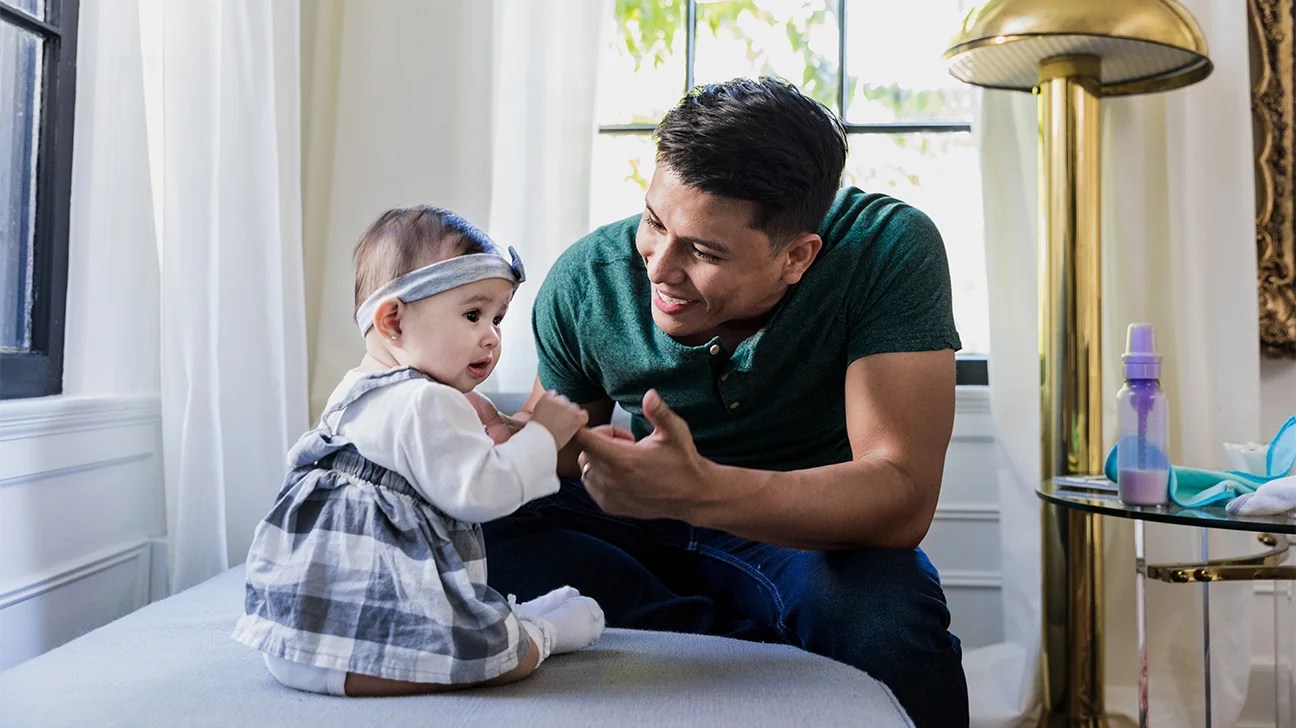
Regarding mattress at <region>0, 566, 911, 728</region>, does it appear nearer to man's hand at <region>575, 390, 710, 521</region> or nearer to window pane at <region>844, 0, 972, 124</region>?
man's hand at <region>575, 390, 710, 521</region>

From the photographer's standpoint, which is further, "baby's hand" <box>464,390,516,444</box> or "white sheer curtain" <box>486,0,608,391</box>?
"white sheer curtain" <box>486,0,608,391</box>

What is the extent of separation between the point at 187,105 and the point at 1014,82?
59.2 inches

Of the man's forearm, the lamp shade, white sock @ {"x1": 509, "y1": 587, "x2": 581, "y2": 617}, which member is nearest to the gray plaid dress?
white sock @ {"x1": 509, "y1": 587, "x2": 581, "y2": 617}

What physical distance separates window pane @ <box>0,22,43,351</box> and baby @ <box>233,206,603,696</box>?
2.50ft

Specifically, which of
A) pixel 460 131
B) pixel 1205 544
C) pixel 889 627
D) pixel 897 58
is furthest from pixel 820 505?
pixel 897 58

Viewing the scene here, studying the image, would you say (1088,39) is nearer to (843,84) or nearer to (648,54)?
(843,84)

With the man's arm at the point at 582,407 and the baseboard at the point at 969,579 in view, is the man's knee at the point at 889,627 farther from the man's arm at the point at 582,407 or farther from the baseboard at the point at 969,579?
the baseboard at the point at 969,579

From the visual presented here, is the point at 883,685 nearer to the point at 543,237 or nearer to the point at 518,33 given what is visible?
the point at 543,237

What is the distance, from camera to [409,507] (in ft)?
4.00

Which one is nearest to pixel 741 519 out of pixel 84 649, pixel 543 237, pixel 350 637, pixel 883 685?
pixel 883 685

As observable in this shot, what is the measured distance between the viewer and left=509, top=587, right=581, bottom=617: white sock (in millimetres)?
1381

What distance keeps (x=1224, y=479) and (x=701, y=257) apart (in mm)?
852

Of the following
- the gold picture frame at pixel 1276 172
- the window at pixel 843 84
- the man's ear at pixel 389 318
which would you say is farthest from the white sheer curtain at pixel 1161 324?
the man's ear at pixel 389 318

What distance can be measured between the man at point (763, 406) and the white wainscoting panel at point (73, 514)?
65cm
